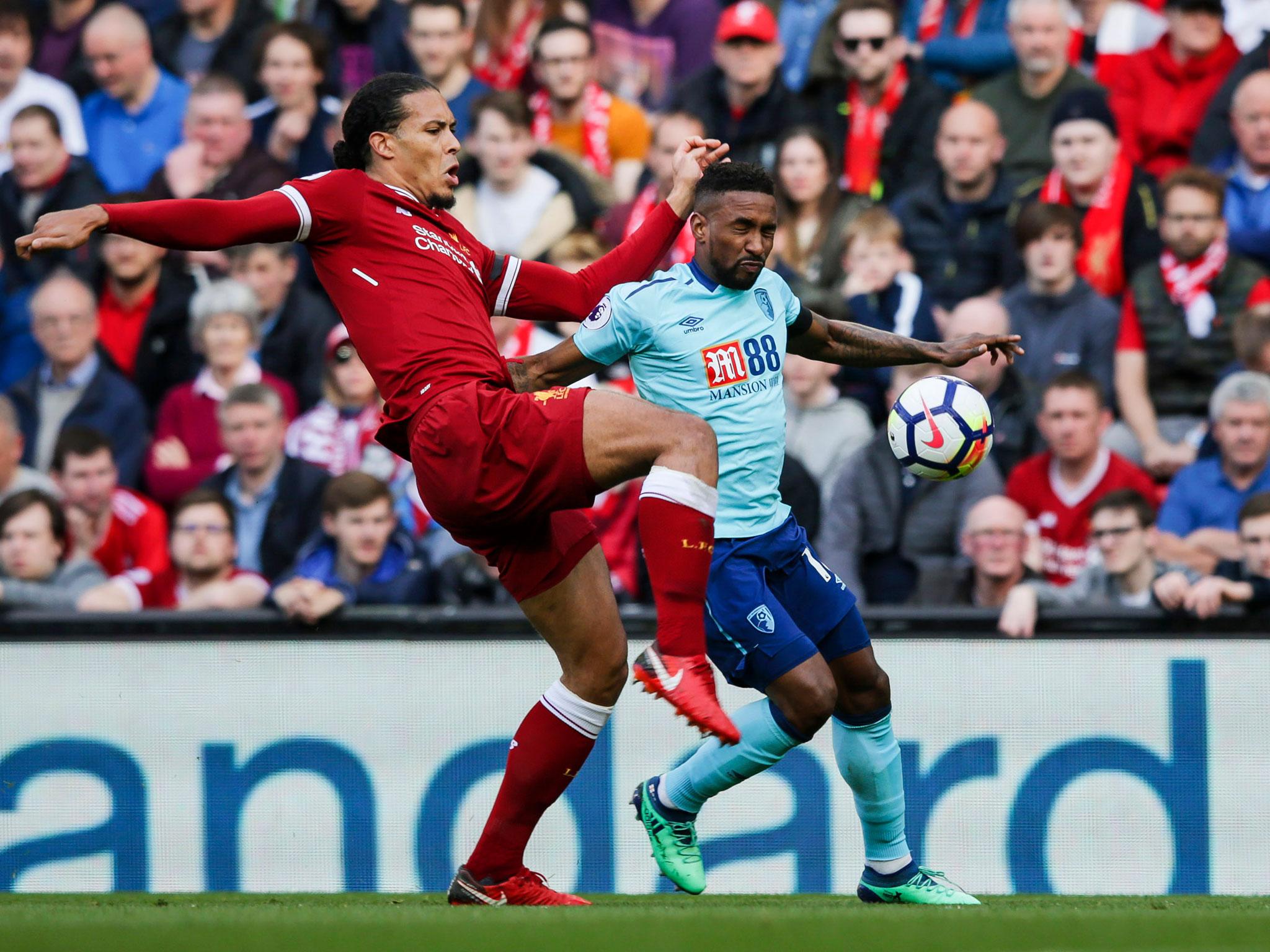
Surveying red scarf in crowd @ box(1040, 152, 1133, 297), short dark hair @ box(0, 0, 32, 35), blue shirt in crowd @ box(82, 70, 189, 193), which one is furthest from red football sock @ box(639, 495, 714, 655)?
short dark hair @ box(0, 0, 32, 35)

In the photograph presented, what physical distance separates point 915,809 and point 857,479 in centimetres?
163

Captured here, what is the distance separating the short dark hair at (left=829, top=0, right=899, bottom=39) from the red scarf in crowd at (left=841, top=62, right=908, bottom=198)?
0.28 meters

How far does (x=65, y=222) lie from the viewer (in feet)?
14.2

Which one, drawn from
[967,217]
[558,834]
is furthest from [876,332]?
[967,217]

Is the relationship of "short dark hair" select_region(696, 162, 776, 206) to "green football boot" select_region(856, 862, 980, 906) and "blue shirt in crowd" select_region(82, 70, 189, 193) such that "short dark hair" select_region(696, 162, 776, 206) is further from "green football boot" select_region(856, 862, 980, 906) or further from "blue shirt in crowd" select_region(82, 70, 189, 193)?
"blue shirt in crowd" select_region(82, 70, 189, 193)

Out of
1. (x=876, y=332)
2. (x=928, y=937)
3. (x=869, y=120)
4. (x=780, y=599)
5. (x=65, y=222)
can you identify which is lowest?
(x=928, y=937)

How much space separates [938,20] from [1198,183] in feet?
7.06

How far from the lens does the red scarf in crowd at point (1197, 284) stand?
816 cm

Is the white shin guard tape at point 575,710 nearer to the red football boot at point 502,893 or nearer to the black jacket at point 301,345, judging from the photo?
the red football boot at point 502,893

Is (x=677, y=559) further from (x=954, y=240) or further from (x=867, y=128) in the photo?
(x=867, y=128)

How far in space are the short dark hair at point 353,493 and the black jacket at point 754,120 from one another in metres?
2.93

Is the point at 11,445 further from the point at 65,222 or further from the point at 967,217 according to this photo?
the point at 967,217

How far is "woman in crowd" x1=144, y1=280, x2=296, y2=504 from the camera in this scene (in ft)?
28.6

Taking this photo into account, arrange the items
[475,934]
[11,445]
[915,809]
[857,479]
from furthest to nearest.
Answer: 1. [11,445]
2. [857,479]
3. [915,809]
4. [475,934]
